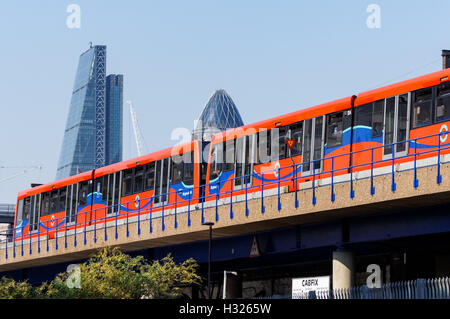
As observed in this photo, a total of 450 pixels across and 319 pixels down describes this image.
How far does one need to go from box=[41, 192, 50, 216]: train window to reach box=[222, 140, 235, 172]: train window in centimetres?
1801

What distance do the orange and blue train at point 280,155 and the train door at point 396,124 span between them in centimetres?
4

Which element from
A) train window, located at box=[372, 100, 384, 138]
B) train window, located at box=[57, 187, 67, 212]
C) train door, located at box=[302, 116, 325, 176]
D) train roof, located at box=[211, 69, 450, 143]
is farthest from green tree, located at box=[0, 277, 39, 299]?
train window, located at box=[57, 187, 67, 212]

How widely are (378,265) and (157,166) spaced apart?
11.9 m

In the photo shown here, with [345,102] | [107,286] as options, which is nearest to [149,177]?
[107,286]

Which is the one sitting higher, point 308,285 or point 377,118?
point 377,118

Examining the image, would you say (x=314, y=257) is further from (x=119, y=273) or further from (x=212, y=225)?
(x=119, y=273)

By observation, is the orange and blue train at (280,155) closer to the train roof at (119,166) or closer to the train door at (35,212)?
the train roof at (119,166)

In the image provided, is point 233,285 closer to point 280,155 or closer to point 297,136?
point 280,155

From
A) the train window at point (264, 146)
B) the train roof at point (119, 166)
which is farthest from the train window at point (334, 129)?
the train roof at point (119, 166)

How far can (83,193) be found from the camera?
5178 cm

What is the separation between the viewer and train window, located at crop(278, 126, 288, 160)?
3794 centimetres

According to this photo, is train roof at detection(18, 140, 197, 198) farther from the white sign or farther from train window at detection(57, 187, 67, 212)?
the white sign

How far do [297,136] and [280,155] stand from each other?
1115mm
